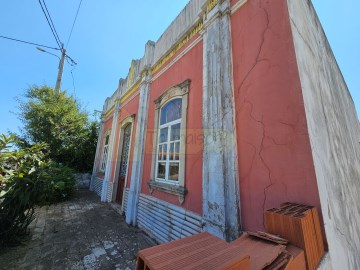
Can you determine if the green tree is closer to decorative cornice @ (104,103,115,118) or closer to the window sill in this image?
decorative cornice @ (104,103,115,118)

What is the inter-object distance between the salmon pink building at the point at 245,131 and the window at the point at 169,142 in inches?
1.0

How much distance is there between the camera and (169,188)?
3641mm

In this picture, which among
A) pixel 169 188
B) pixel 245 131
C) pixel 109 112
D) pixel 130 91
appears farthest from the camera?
pixel 109 112

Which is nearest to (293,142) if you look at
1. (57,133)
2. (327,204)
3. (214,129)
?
(327,204)

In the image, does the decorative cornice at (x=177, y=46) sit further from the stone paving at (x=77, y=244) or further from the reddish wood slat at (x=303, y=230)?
the stone paving at (x=77, y=244)

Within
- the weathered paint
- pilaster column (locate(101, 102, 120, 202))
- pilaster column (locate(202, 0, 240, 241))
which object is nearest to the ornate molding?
the weathered paint

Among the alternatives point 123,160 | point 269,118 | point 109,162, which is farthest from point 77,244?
point 109,162

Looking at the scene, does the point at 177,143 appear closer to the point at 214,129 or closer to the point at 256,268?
the point at 214,129

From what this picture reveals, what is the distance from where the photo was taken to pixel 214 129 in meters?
2.75

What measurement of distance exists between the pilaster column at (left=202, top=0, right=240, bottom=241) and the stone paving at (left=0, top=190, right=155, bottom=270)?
5.79 ft

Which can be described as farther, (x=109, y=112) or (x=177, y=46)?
(x=109, y=112)

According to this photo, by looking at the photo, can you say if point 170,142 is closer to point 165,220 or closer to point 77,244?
point 165,220

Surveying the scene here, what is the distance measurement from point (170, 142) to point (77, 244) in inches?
114

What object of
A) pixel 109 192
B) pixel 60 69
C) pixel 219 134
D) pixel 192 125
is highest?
pixel 60 69
